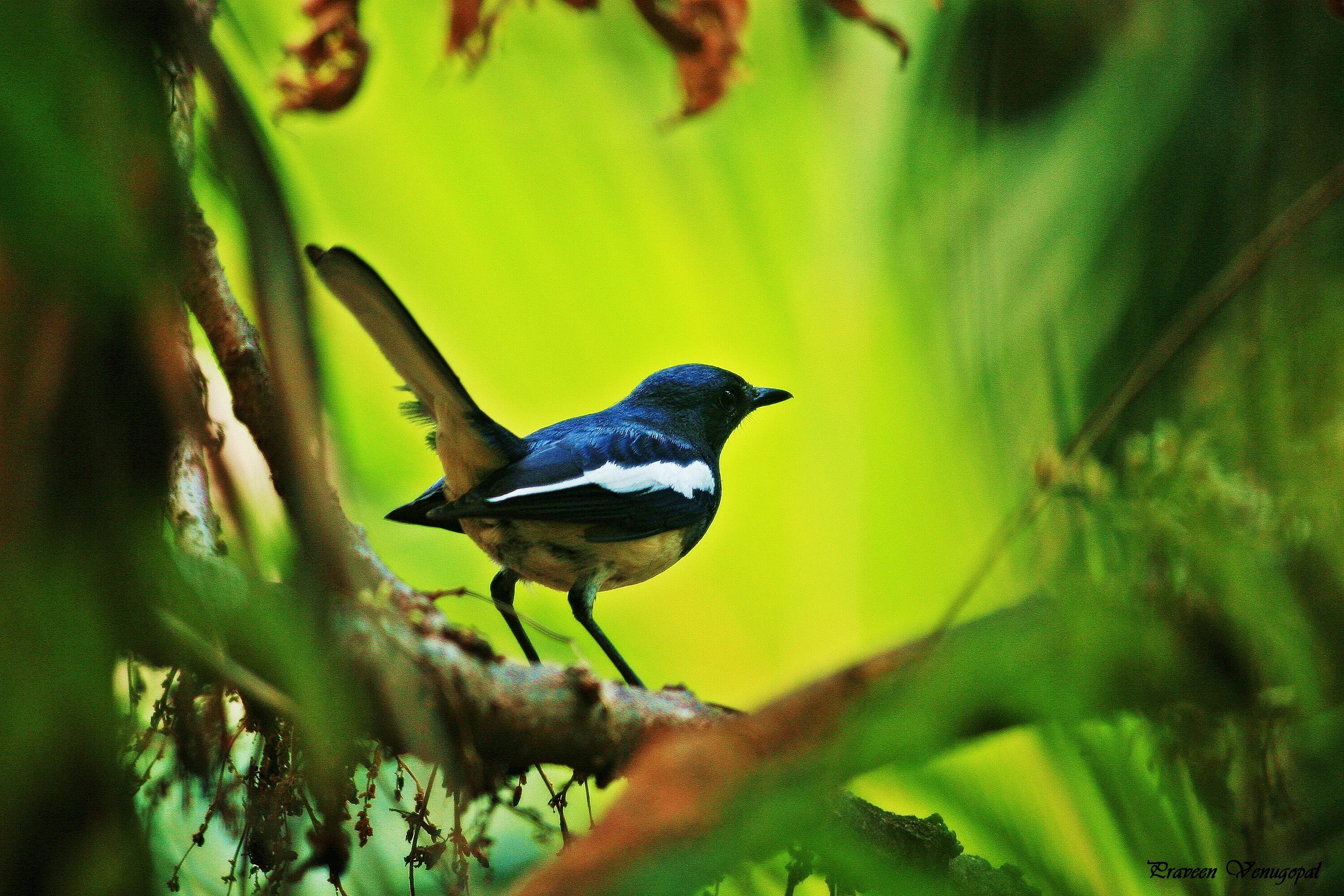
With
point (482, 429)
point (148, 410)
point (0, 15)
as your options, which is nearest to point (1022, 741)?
point (148, 410)

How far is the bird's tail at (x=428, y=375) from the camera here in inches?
42.4

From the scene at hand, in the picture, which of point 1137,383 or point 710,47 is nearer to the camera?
point 1137,383

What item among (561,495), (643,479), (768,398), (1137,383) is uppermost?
(768,398)

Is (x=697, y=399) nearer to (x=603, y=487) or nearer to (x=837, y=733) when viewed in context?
(x=603, y=487)

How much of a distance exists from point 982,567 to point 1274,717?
369 mm

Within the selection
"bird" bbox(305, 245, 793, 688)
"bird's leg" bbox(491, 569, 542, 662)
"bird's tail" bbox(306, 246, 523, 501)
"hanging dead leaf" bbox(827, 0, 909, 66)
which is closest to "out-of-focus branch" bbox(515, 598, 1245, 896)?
"bird's tail" bbox(306, 246, 523, 501)

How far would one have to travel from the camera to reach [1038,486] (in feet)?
1.88

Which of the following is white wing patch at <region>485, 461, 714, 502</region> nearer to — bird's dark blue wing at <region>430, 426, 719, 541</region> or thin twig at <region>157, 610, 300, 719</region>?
bird's dark blue wing at <region>430, 426, 719, 541</region>

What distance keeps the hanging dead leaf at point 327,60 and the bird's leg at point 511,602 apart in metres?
0.95

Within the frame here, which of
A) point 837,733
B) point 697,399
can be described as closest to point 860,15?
point 837,733

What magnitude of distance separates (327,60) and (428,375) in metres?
0.55

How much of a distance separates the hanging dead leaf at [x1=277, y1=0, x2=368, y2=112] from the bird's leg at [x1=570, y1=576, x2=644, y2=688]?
101 cm

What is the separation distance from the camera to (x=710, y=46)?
1086mm

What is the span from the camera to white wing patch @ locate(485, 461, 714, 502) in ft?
5.59
